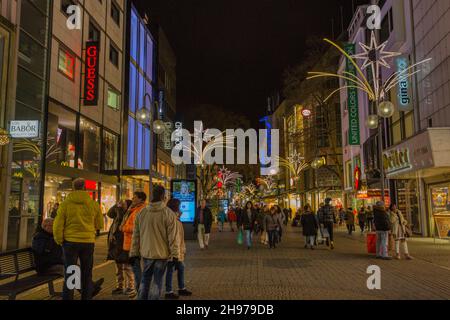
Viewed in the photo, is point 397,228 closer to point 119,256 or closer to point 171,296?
point 171,296

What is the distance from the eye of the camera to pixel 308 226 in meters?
→ 18.8

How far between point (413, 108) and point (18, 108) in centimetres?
1988

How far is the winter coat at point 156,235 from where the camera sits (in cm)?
675

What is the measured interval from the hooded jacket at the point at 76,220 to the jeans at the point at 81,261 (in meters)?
0.09

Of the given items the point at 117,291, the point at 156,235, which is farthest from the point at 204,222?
the point at 156,235

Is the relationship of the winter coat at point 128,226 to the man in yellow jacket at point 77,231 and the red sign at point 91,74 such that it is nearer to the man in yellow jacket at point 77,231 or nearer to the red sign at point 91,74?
the man in yellow jacket at point 77,231

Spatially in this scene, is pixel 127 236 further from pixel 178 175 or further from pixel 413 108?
pixel 178 175

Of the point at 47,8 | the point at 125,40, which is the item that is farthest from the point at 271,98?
the point at 47,8

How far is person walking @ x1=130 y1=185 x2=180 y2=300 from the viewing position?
266 inches

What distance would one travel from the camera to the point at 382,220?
1484 centimetres

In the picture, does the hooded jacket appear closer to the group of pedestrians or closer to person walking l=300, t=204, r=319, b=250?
the group of pedestrians

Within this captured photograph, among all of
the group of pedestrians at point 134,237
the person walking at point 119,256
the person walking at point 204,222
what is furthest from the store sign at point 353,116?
the group of pedestrians at point 134,237

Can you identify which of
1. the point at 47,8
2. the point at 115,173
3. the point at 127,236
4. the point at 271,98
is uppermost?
the point at 271,98

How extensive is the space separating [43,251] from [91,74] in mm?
17202
